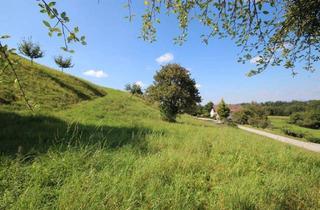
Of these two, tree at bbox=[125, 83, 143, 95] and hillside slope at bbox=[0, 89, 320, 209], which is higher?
tree at bbox=[125, 83, 143, 95]

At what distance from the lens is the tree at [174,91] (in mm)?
24812

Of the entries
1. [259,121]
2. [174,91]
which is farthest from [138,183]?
[259,121]

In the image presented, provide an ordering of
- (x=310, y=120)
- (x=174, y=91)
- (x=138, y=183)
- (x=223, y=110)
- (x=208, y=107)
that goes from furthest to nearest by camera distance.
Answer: (x=208, y=107), (x=310, y=120), (x=223, y=110), (x=174, y=91), (x=138, y=183)

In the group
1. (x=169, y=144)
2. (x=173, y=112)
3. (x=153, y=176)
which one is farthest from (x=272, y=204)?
(x=173, y=112)

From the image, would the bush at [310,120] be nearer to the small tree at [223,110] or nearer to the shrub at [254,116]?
the shrub at [254,116]

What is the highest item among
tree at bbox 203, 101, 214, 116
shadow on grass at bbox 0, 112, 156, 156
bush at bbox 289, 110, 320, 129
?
tree at bbox 203, 101, 214, 116

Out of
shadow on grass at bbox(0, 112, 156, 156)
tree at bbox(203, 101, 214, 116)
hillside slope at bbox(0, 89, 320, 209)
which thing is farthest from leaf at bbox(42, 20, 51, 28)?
tree at bbox(203, 101, 214, 116)

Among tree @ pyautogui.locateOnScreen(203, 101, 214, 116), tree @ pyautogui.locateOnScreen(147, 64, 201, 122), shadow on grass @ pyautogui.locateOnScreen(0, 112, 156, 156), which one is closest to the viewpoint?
shadow on grass @ pyautogui.locateOnScreen(0, 112, 156, 156)

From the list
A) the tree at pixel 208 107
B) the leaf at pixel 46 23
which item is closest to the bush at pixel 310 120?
the tree at pixel 208 107

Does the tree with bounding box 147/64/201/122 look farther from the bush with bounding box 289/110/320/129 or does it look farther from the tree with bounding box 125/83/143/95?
the bush with bounding box 289/110/320/129

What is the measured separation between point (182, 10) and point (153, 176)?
4027mm

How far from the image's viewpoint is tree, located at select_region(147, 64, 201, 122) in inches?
977

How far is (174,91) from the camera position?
81.4ft

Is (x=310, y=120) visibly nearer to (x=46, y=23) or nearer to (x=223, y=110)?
(x=223, y=110)
